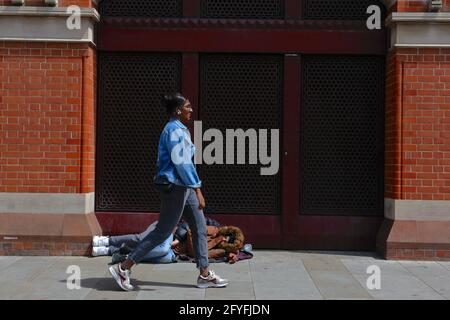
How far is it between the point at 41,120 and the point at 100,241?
1.79m

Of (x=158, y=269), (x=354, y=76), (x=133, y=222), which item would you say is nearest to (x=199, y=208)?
(x=158, y=269)

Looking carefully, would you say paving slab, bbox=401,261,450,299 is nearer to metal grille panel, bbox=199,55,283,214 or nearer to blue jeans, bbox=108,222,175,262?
metal grille panel, bbox=199,55,283,214

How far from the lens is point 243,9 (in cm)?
844

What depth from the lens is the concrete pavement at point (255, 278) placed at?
6.03 metres

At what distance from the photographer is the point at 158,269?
7.25 m

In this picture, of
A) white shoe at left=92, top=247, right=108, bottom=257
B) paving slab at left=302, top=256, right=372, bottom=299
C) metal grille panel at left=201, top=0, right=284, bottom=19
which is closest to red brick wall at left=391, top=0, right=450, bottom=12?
metal grille panel at left=201, top=0, right=284, bottom=19

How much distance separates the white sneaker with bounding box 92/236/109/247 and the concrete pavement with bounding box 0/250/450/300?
208mm

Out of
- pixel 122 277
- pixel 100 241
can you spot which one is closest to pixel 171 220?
pixel 122 277

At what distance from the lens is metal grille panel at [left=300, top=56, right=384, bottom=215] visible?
27.5 ft

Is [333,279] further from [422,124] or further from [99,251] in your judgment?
[99,251]

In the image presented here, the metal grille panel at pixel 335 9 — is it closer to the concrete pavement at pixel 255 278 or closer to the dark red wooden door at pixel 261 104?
the dark red wooden door at pixel 261 104

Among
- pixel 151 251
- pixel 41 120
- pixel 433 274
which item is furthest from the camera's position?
pixel 41 120

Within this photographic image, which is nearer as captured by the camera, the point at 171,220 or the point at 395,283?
the point at 171,220

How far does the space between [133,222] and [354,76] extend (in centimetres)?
371
